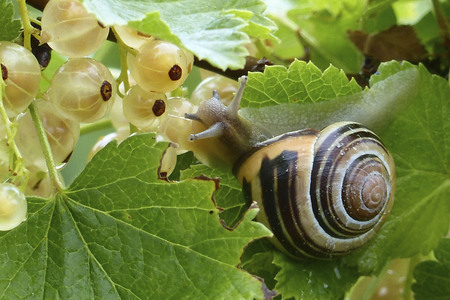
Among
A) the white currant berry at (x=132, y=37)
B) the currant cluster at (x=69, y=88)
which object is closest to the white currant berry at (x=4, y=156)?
the currant cluster at (x=69, y=88)

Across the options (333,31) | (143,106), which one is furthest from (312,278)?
(333,31)

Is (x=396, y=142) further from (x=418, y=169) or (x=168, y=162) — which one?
(x=168, y=162)

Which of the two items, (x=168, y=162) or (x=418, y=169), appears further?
(x=418, y=169)

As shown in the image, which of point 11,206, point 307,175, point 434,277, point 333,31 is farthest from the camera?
point 333,31

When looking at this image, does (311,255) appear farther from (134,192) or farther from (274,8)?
(274,8)

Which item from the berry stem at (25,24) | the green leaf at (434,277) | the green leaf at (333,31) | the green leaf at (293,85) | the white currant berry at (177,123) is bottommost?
the green leaf at (434,277)

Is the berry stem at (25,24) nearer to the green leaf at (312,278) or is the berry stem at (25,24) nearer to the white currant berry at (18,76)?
the white currant berry at (18,76)

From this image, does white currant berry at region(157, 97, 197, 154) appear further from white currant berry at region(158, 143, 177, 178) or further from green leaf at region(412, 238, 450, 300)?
green leaf at region(412, 238, 450, 300)
